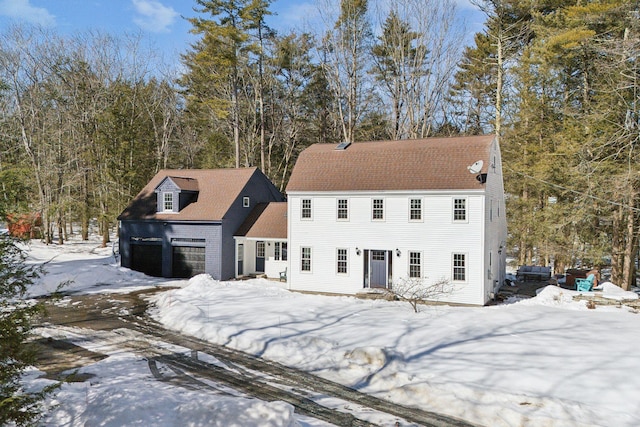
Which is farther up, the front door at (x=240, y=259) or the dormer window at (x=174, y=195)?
the dormer window at (x=174, y=195)

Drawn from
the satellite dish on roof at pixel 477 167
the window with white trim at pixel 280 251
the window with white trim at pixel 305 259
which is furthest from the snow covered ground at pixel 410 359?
the satellite dish on roof at pixel 477 167

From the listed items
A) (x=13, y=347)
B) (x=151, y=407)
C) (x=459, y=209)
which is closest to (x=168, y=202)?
(x=459, y=209)

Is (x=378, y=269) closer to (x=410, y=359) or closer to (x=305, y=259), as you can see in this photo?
(x=305, y=259)

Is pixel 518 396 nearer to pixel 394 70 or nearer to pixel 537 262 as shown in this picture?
pixel 537 262

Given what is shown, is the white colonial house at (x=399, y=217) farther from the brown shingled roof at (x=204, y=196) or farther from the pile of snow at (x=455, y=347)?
the brown shingled roof at (x=204, y=196)

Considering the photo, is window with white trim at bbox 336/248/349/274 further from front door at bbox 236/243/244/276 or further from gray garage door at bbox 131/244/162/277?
gray garage door at bbox 131/244/162/277
